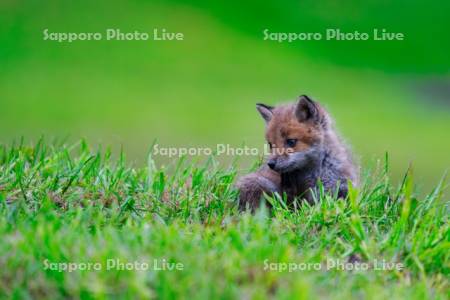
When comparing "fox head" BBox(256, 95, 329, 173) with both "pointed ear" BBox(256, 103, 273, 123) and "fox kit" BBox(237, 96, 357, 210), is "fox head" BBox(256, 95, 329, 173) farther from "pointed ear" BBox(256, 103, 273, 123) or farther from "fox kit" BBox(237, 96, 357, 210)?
"pointed ear" BBox(256, 103, 273, 123)

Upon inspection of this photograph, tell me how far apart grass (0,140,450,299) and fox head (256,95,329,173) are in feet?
2.09

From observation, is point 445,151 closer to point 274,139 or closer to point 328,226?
point 274,139

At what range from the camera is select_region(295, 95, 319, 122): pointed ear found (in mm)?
8938

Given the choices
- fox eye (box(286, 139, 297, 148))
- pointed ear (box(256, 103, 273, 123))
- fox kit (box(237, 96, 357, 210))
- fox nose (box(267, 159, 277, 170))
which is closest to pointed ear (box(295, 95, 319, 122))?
fox kit (box(237, 96, 357, 210))

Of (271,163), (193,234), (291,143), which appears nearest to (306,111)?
(291,143)

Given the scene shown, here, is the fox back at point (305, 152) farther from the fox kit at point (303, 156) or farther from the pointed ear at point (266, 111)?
the pointed ear at point (266, 111)

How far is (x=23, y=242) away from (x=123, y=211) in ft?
5.87

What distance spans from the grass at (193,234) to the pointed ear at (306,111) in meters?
0.96

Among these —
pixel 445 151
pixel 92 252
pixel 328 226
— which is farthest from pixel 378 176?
pixel 445 151

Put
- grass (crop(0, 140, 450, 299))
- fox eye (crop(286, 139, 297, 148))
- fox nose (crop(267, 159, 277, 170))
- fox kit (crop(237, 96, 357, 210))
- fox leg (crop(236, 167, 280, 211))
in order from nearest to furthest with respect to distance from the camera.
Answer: grass (crop(0, 140, 450, 299)) → fox leg (crop(236, 167, 280, 211)) → fox nose (crop(267, 159, 277, 170)) → fox kit (crop(237, 96, 357, 210)) → fox eye (crop(286, 139, 297, 148))

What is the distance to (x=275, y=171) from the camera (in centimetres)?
895

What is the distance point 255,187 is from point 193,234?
192cm

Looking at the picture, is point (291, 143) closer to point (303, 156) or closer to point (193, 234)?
point (303, 156)

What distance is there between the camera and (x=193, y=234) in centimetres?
659
